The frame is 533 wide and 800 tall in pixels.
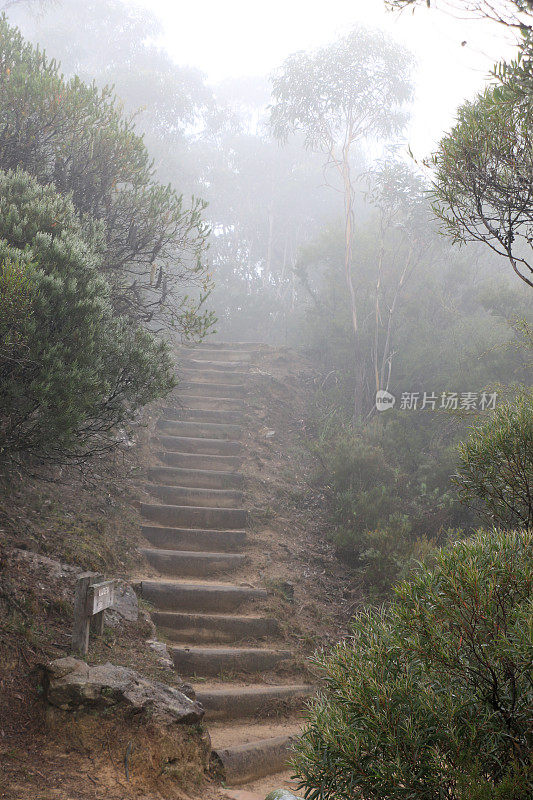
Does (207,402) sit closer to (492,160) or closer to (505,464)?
(492,160)

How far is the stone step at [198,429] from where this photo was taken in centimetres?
1039

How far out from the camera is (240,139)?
29125mm

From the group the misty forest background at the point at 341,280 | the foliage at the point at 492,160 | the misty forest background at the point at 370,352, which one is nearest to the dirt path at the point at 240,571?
the misty forest background at the point at 370,352

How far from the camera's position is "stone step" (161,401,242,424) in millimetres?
10914

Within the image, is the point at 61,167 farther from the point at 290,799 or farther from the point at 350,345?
the point at 350,345

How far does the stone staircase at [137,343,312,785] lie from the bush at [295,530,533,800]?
1474 mm

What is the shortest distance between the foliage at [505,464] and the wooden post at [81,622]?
2986 mm

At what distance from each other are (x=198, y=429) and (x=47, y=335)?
6.26 meters

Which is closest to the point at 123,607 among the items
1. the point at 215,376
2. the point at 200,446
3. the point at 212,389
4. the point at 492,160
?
the point at 200,446

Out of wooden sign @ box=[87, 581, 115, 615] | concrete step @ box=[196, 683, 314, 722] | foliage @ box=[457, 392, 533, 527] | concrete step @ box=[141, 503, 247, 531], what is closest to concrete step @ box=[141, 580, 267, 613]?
concrete step @ box=[196, 683, 314, 722]

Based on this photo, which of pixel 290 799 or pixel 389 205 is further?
pixel 389 205

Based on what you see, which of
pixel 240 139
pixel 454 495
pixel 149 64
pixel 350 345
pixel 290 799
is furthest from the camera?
pixel 240 139

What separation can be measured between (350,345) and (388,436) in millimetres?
3936

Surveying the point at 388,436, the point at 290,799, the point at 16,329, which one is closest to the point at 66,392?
the point at 16,329
